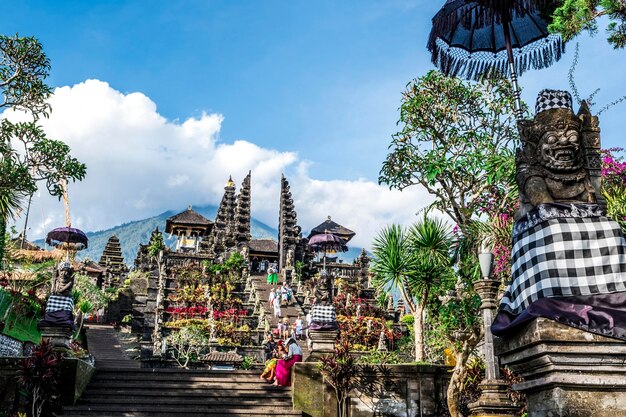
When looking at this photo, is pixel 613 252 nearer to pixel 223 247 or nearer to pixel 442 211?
pixel 442 211

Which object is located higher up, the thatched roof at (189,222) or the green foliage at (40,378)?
the thatched roof at (189,222)

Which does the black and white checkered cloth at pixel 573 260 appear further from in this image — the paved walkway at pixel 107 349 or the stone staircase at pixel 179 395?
the paved walkway at pixel 107 349

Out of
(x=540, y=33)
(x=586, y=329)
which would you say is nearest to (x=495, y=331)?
(x=586, y=329)

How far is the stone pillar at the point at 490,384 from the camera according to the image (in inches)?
331

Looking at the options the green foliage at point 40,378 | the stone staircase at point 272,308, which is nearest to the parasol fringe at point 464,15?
the green foliage at point 40,378

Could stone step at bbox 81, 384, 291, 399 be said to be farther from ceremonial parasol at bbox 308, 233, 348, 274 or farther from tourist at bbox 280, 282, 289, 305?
ceremonial parasol at bbox 308, 233, 348, 274

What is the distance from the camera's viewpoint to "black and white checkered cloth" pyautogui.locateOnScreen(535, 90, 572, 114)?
4.15 m

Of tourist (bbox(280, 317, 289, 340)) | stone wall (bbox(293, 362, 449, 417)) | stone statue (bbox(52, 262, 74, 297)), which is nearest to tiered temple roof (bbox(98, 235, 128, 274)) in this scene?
tourist (bbox(280, 317, 289, 340))

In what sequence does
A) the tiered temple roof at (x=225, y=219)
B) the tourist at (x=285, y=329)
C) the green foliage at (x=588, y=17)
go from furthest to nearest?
the tiered temple roof at (x=225, y=219) → the tourist at (x=285, y=329) → the green foliage at (x=588, y=17)

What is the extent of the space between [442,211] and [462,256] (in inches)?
103

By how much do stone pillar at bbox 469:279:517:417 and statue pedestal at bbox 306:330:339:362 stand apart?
273 cm

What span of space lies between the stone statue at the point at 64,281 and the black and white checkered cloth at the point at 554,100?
9370 millimetres

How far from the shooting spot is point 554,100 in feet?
13.7

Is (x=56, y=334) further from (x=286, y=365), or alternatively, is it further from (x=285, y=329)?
(x=285, y=329)
